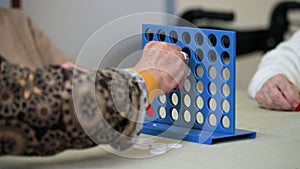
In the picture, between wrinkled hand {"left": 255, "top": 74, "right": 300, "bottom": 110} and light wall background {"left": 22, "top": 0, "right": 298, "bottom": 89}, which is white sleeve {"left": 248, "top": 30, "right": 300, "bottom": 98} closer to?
wrinkled hand {"left": 255, "top": 74, "right": 300, "bottom": 110}

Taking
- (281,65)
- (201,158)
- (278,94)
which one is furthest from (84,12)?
(201,158)

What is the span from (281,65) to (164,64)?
59cm

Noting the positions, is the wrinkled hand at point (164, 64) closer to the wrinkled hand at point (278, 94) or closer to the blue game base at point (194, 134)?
the blue game base at point (194, 134)

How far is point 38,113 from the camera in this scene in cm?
75

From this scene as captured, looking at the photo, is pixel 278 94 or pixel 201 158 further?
pixel 278 94

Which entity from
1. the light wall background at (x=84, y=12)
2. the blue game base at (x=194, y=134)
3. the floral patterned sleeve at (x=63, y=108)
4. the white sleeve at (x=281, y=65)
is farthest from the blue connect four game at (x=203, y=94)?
the light wall background at (x=84, y=12)

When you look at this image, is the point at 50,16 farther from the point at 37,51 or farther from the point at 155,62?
the point at 155,62

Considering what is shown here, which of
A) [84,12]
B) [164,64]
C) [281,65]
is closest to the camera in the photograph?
[164,64]

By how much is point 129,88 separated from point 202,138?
0.20 m

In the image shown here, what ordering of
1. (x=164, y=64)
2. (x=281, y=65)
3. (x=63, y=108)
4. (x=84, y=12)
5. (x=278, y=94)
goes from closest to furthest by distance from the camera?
(x=63, y=108) → (x=164, y=64) → (x=278, y=94) → (x=281, y=65) → (x=84, y=12)

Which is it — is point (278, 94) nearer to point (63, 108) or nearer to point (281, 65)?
point (281, 65)

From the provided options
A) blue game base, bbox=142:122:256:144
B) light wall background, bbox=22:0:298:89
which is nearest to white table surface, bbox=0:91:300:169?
blue game base, bbox=142:122:256:144

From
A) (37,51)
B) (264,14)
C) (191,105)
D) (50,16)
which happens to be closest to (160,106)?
(191,105)

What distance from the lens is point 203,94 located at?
3.19 feet
